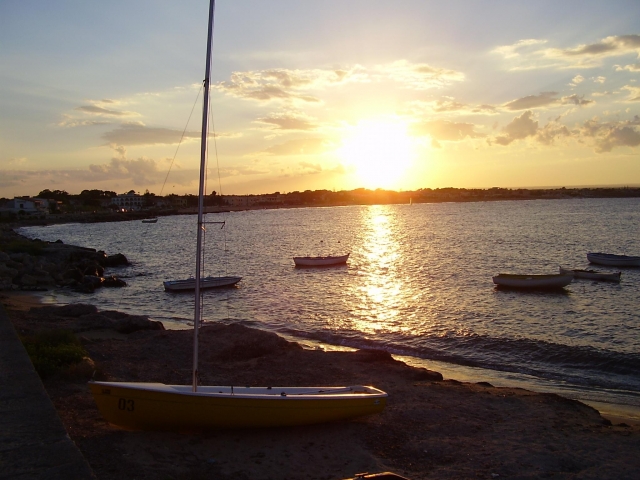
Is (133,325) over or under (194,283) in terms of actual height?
over

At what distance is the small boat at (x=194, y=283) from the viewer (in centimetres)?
3644

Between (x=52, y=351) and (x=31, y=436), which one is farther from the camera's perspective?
(x=52, y=351)

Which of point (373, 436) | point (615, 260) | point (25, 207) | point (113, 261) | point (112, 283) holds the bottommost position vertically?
point (112, 283)

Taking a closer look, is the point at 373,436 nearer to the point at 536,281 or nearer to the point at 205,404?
the point at 205,404

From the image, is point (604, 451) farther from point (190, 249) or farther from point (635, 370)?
point (190, 249)

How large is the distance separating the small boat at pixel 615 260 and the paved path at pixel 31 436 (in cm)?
4774

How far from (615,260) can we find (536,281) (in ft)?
53.2

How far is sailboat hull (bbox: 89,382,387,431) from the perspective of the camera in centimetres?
959

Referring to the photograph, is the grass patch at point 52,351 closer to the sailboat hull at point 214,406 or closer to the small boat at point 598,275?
the sailboat hull at point 214,406

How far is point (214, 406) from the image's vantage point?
9.95 metres

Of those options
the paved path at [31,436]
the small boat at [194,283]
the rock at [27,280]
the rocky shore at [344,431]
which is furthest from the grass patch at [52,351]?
the rock at [27,280]

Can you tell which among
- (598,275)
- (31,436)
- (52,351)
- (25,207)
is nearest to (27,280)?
(52,351)

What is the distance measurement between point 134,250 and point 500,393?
66.5m

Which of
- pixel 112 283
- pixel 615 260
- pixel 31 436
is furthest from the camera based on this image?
pixel 615 260
